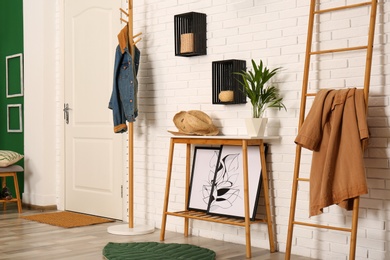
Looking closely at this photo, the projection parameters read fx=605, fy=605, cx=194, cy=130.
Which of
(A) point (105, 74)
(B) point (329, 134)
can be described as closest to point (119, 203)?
(A) point (105, 74)

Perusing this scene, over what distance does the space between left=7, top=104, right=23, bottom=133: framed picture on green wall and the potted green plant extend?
11.5ft

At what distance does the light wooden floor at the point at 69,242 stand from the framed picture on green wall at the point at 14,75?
1912 mm

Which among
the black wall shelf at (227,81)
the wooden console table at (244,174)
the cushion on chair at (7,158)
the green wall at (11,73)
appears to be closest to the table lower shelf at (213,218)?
the wooden console table at (244,174)

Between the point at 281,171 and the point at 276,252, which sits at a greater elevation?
the point at 281,171

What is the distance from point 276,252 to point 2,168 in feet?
10.5

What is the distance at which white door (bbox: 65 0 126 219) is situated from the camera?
582cm

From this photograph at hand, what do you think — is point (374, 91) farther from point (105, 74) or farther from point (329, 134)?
point (105, 74)

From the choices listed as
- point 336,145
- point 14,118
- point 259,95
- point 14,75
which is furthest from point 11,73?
point 336,145

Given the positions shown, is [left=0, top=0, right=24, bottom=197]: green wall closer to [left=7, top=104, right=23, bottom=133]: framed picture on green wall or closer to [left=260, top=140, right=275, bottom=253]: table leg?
[left=7, top=104, right=23, bottom=133]: framed picture on green wall

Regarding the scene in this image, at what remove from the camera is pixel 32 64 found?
6.71 m

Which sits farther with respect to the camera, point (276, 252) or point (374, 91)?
point (276, 252)

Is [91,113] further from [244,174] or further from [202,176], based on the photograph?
[244,174]

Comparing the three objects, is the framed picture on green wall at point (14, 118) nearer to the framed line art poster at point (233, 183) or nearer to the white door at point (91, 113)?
the white door at point (91, 113)

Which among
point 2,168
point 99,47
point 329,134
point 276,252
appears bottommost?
point 276,252
